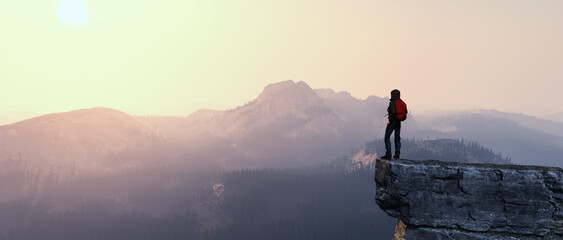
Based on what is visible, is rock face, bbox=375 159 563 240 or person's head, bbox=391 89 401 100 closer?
rock face, bbox=375 159 563 240

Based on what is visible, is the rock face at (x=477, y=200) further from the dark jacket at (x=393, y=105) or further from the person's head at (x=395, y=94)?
the person's head at (x=395, y=94)

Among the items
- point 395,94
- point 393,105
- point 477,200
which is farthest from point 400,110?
point 477,200

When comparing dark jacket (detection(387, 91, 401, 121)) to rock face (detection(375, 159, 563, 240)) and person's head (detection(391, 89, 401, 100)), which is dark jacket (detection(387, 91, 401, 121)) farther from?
rock face (detection(375, 159, 563, 240))

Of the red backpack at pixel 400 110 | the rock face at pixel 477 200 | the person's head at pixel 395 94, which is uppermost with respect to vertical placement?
the person's head at pixel 395 94

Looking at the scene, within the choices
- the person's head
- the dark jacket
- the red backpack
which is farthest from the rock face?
the person's head

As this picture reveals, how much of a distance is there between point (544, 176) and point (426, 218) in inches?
123

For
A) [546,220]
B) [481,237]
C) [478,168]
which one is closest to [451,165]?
[478,168]

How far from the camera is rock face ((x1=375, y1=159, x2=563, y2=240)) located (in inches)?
309

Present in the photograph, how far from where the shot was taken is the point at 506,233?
314 inches

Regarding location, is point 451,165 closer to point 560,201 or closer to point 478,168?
point 478,168

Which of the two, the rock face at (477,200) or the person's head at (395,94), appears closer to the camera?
the rock face at (477,200)

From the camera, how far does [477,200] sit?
26.5ft

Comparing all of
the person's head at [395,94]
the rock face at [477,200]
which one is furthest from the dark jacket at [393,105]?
the rock face at [477,200]

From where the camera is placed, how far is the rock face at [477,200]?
786 cm
